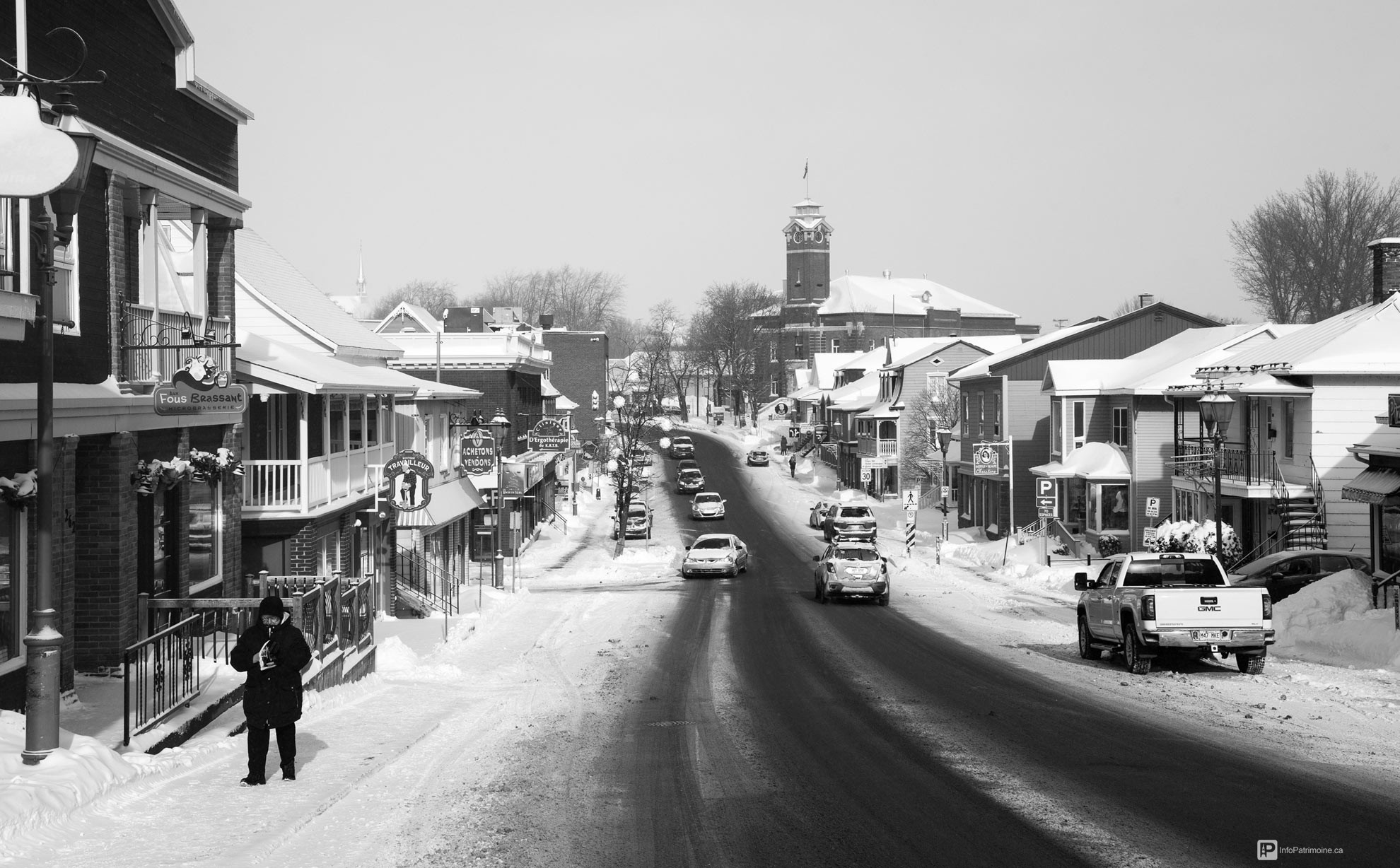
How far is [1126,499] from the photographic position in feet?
156

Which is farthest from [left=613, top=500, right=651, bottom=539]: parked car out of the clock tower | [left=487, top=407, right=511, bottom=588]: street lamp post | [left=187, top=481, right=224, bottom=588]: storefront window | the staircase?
the clock tower

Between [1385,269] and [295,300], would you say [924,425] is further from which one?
[295,300]

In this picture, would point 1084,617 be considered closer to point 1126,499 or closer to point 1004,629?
point 1004,629

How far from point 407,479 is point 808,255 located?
137094 millimetres

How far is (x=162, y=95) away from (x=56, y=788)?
11.7m

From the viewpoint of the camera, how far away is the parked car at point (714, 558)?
143ft

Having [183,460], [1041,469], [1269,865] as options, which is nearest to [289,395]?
[183,460]

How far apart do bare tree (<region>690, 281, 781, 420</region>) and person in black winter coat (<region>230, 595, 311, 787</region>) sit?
130755 millimetres

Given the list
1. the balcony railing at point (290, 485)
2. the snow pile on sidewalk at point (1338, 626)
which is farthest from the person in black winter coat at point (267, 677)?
the snow pile on sidewalk at point (1338, 626)

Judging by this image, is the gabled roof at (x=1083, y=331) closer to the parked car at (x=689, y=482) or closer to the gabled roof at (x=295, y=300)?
the parked car at (x=689, y=482)

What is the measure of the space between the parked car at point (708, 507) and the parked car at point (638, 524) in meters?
5.98

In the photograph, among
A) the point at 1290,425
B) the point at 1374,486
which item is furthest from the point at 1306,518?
the point at 1374,486

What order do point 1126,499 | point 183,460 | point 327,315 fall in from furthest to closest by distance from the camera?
point 1126,499 < point 327,315 < point 183,460

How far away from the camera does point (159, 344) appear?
54.8ft
